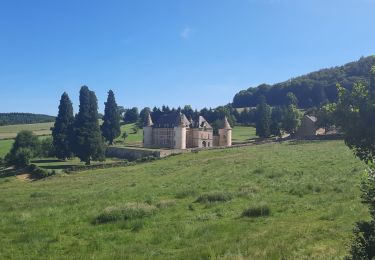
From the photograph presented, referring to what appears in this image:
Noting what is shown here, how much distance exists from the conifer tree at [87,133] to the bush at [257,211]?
5031cm

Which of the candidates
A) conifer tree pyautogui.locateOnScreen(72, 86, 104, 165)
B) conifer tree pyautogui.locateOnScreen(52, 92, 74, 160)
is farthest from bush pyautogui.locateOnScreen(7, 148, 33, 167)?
conifer tree pyautogui.locateOnScreen(72, 86, 104, 165)

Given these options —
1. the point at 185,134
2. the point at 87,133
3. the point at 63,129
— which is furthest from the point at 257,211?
the point at 185,134

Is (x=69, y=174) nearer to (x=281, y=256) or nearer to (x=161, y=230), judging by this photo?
(x=161, y=230)

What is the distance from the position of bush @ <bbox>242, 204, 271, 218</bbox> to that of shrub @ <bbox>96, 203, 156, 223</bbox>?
478cm

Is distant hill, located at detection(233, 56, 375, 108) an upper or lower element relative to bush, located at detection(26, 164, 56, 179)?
upper

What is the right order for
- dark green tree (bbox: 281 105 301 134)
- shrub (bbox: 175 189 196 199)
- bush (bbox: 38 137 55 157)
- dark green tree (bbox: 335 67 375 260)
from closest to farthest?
dark green tree (bbox: 335 67 375 260) < shrub (bbox: 175 189 196 199) < bush (bbox: 38 137 55 157) < dark green tree (bbox: 281 105 301 134)

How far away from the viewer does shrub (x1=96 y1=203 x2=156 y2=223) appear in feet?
64.2

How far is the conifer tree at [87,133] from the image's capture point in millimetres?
65688

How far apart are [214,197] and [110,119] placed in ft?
223

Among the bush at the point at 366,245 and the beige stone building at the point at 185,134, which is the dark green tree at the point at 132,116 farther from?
the bush at the point at 366,245

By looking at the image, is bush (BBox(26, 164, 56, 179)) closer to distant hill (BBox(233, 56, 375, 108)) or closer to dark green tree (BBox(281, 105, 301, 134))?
dark green tree (BBox(281, 105, 301, 134))

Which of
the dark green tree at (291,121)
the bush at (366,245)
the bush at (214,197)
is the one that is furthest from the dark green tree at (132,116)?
the bush at (366,245)

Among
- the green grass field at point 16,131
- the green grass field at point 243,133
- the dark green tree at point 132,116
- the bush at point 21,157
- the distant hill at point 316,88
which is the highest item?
the distant hill at point 316,88

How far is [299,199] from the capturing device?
68.1 feet
